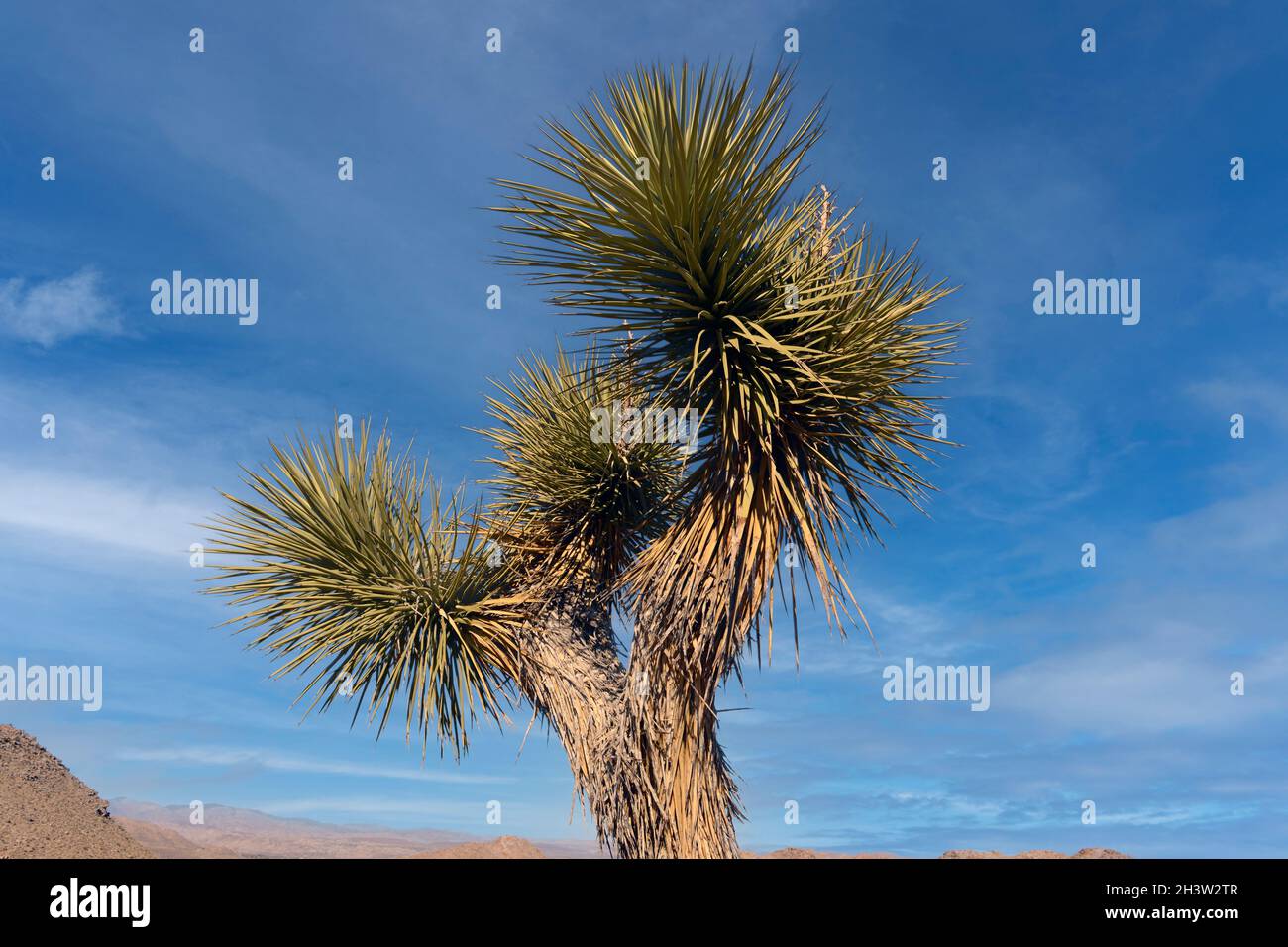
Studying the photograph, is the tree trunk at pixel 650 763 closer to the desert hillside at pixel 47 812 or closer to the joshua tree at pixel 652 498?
the joshua tree at pixel 652 498

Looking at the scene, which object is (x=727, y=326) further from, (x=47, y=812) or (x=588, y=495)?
(x=47, y=812)

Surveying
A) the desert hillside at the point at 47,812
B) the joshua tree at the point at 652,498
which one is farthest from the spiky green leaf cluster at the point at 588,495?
the desert hillside at the point at 47,812

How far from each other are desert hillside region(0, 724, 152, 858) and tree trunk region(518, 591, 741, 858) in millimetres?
6148

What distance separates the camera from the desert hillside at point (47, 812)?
10195 millimetres

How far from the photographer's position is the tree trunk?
752cm

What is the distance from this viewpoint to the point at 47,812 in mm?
11008

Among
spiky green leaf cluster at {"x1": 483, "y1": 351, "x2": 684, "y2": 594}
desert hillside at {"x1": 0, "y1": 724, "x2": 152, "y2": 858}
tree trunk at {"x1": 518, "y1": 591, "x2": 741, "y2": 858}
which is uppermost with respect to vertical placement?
spiky green leaf cluster at {"x1": 483, "y1": 351, "x2": 684, "y2": 594}

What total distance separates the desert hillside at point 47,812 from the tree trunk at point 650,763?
6.15 metres

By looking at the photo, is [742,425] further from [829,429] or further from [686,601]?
[686,601]

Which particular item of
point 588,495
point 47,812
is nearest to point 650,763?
point 588,495

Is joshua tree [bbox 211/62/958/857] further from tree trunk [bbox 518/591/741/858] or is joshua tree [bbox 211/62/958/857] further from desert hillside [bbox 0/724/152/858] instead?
desert hillside [bbox 0/724/152/858]

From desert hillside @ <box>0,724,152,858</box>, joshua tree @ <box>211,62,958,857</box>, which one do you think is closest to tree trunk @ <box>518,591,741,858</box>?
joshua tree @ <box>211,62,958,857</box>
